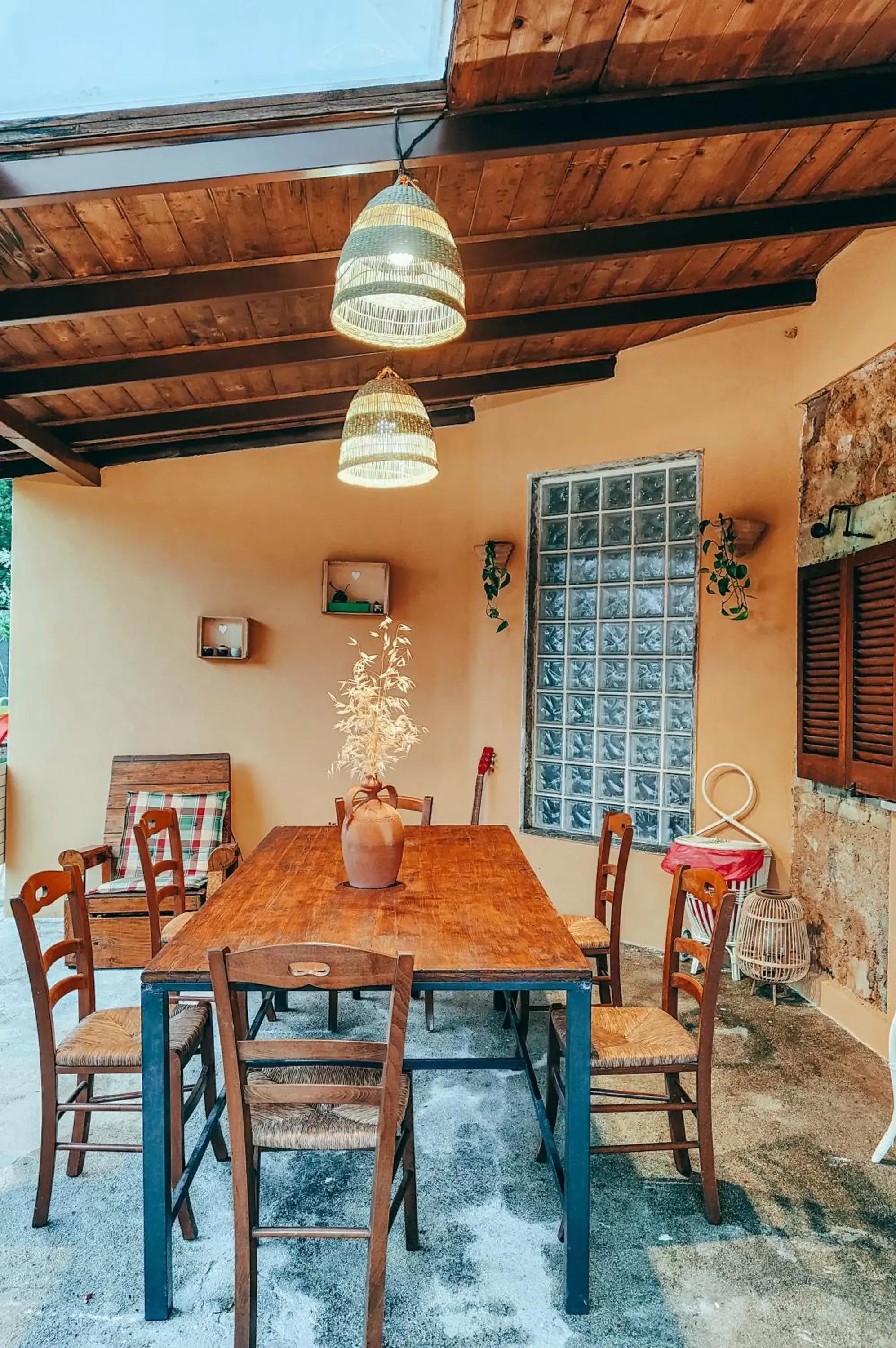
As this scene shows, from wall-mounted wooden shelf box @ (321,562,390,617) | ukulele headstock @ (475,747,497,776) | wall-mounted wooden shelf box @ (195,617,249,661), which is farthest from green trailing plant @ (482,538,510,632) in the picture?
wall-mounted wooden shelf box @ (195,617,249,661)

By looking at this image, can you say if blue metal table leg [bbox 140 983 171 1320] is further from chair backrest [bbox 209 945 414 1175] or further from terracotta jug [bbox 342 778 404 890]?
terracotta jug [bbox 342 778 404 890]

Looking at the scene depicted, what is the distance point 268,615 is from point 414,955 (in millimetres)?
3676

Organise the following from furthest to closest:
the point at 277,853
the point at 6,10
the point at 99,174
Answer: the point at 277,853
the point at 99,174
the point at 6,10

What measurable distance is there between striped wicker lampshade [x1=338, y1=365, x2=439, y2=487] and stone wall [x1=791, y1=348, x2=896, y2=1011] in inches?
75.2

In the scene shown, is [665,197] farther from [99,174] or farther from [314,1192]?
[314,1192]

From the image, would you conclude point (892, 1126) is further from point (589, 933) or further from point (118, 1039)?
point (118, 1039)

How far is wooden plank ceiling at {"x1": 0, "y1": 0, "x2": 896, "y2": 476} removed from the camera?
2.33 metres

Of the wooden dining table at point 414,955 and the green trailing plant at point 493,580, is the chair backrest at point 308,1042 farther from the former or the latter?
the green trailing plant at point 493,580

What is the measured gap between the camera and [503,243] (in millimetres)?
3232

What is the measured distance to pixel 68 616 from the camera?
16.9ft

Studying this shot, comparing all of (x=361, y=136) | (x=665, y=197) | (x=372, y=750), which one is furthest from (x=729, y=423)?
(x=372, y=750)

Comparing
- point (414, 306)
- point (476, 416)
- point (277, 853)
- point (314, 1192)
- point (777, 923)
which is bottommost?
point (314, 1192)

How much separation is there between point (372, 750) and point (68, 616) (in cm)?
331

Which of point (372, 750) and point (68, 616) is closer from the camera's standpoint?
point (372, 750)
